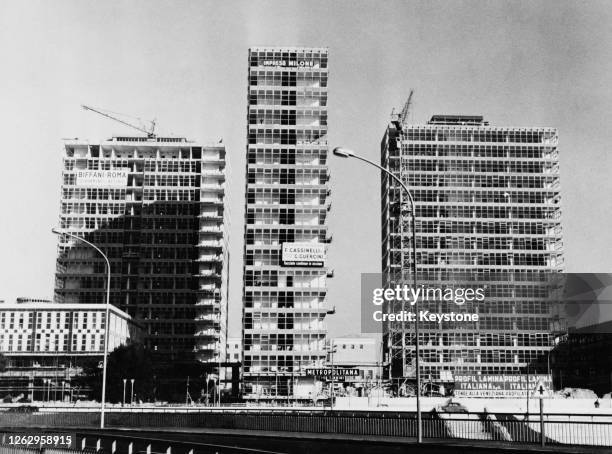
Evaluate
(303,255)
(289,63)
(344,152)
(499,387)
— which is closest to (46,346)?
(303,255)

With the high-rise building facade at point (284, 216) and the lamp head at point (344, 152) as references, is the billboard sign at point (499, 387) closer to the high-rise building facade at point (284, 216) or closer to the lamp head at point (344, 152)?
the high-rise building facade at point (284, 216)

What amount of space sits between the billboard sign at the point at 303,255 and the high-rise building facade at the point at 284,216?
229mm

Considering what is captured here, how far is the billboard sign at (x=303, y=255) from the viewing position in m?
167

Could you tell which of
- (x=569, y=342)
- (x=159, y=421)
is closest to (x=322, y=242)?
(x=569, y=342)

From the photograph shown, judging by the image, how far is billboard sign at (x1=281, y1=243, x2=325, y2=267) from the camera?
167 m

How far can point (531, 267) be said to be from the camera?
19938 cm

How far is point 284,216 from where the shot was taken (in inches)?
6722

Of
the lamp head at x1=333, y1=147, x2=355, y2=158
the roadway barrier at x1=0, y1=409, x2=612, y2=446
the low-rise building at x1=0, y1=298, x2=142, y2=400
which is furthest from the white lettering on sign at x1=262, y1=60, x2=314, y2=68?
the lamp head at x1=333, y1=147, x2=355, y2=158

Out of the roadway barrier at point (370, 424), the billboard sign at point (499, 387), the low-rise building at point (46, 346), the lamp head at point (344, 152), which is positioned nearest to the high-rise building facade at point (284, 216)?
the billboard sign at point (499, 387)

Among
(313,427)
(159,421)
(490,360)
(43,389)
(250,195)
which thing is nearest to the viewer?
(313,427)

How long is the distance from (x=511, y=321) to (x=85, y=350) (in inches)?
3700

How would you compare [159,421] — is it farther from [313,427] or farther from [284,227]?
[284,227]

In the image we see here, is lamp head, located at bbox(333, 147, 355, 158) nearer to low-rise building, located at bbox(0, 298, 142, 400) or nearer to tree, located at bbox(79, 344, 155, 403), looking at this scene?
tree, located at bbox(79, 344, 155, 403)

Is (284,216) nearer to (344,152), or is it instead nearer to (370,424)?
(370,424)
